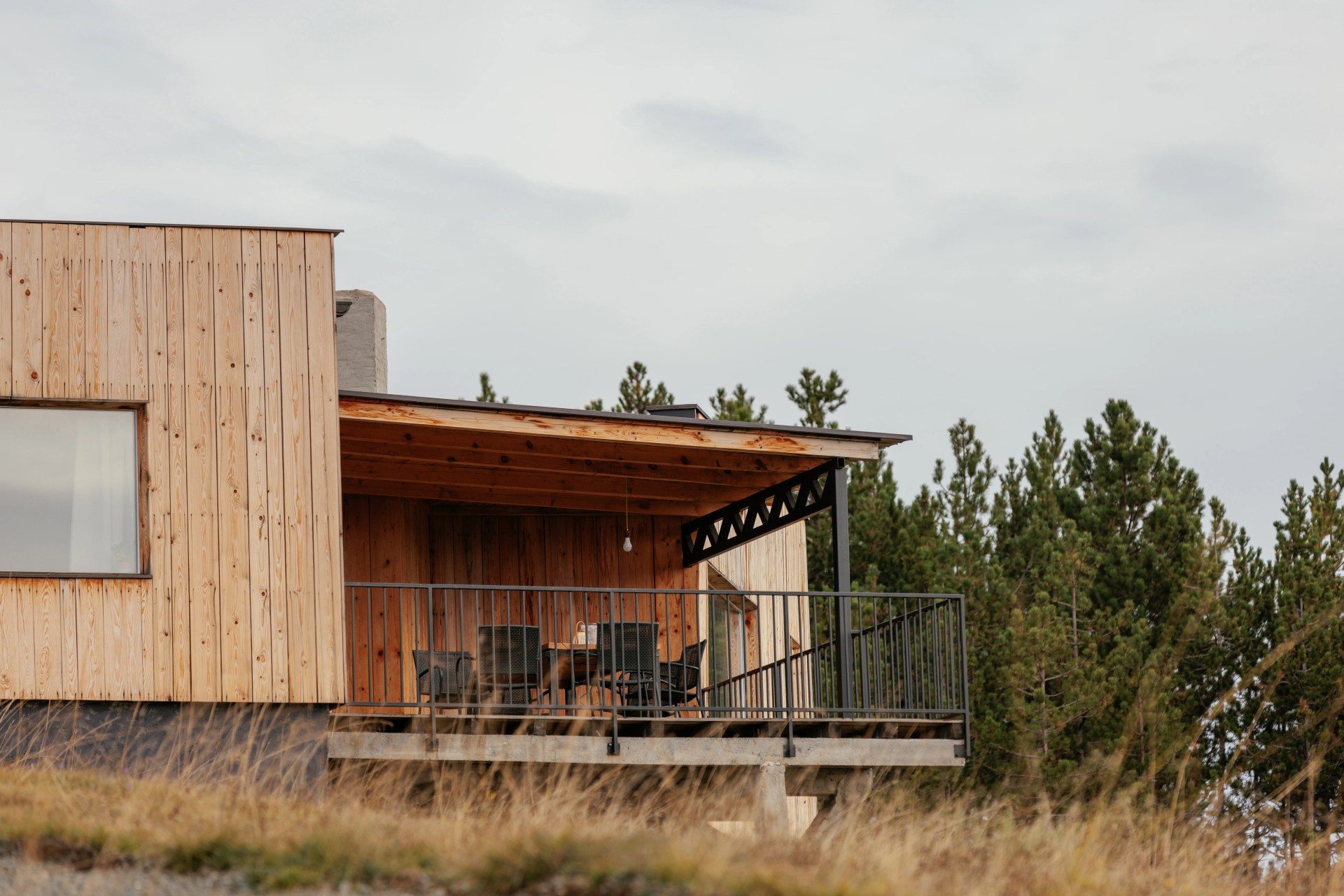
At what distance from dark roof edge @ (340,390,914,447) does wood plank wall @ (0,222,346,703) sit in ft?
2.06

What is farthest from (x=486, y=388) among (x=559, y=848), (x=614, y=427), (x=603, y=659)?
(x=559, y=848)

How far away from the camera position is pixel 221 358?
387 inches

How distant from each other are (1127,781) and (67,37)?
1877 cm

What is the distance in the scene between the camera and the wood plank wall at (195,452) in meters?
9.27

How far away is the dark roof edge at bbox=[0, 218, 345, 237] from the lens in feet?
31.7

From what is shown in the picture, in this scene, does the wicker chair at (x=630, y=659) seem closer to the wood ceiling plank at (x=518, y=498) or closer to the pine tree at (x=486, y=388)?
the wood ceiling plank at (x=518, y=498)

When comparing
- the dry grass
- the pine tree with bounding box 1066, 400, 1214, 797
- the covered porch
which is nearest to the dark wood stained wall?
the covered porch

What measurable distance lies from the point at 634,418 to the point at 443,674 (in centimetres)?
236

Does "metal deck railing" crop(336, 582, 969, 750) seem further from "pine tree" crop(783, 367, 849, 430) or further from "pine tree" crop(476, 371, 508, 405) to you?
"pine tree" crop(476, 371, 508, 405)

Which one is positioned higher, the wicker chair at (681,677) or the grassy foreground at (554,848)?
the wicker chair at (681,677)

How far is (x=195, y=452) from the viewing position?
9.66m

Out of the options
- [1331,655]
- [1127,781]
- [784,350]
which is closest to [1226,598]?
[1331,655]

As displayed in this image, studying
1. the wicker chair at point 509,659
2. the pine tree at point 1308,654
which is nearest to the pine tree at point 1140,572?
the pine tree at point 1308,654

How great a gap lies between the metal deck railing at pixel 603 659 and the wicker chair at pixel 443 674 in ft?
0.08
